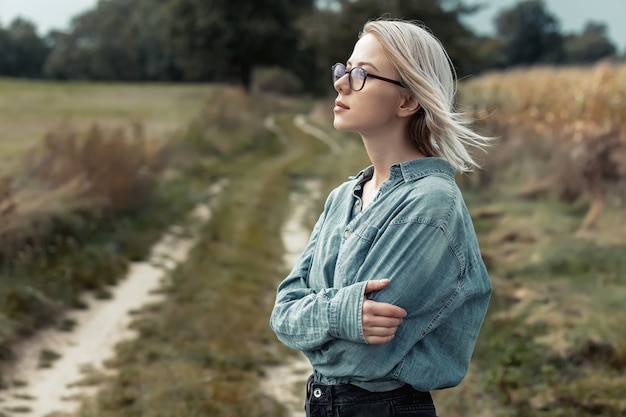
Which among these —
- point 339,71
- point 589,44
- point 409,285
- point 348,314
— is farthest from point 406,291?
point 589,44

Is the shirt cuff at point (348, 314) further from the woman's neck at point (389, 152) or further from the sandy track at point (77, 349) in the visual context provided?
the sandy track at point (77, 349)

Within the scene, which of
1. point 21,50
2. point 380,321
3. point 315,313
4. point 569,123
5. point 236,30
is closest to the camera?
point 380,321

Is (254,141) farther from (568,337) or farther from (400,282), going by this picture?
(400,282)

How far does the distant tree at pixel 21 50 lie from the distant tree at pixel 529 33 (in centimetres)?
2950

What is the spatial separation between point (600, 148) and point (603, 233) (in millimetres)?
1166

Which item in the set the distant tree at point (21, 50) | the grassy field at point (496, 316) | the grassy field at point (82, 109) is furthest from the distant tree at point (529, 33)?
the grassy field at point (496, 316)

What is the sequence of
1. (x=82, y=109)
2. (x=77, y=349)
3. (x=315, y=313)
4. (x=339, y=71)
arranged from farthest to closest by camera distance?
(x=82, y=109) < (x=77, y=349) < (x=339, y=71) < (x=315, y=313)

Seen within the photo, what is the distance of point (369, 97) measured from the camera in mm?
2227

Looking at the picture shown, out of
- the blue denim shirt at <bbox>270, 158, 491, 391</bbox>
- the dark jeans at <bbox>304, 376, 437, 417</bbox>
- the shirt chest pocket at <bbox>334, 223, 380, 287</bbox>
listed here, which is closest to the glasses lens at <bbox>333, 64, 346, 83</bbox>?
the blue denim shirt at <bbox>270, 158, 491, 391</bbox>

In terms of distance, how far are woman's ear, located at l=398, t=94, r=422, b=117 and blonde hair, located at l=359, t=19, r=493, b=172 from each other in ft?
0.08

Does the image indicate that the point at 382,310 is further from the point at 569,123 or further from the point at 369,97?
the point at 569,123

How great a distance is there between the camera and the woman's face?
222 cm

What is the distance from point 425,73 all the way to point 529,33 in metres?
54.0

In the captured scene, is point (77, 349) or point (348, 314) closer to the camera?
point (348, 314)
